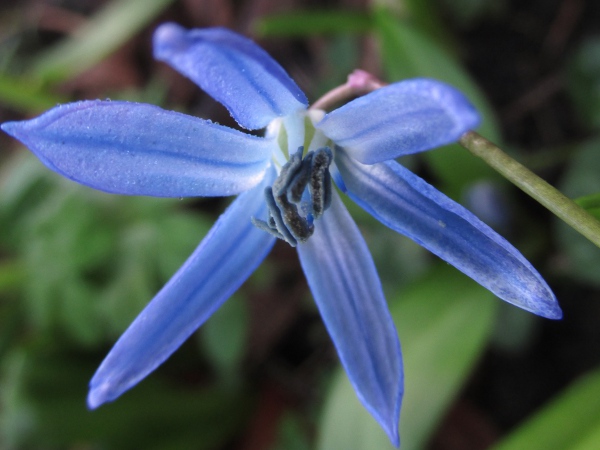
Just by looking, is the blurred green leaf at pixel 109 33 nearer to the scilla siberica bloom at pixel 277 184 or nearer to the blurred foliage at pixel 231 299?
the blurred foliage at pixel 231 299

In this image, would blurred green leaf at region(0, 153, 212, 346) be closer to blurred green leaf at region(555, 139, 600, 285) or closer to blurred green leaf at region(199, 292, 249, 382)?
blurred green leaf at region(199, 292, 249, 382)

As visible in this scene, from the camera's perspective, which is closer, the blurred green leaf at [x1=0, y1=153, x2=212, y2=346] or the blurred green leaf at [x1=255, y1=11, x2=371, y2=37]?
the blurred green leaf at [x1=255, y1=11, x2=371, y2=37]

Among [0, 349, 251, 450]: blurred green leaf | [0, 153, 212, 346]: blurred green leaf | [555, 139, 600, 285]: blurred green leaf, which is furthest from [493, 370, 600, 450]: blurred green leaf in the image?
[0, 349, 251, 450]: blurred green leaf

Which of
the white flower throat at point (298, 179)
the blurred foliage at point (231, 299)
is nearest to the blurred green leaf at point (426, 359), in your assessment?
the blurred foliage at point (231, 299)

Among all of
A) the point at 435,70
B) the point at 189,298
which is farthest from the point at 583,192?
the point at 189,298

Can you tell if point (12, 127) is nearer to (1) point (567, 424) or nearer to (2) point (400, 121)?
(2) point (400, 121)

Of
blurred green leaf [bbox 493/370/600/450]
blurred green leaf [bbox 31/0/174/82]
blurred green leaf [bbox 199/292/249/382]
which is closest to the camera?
blurred green leaf [bbox 493/370/600/450]
